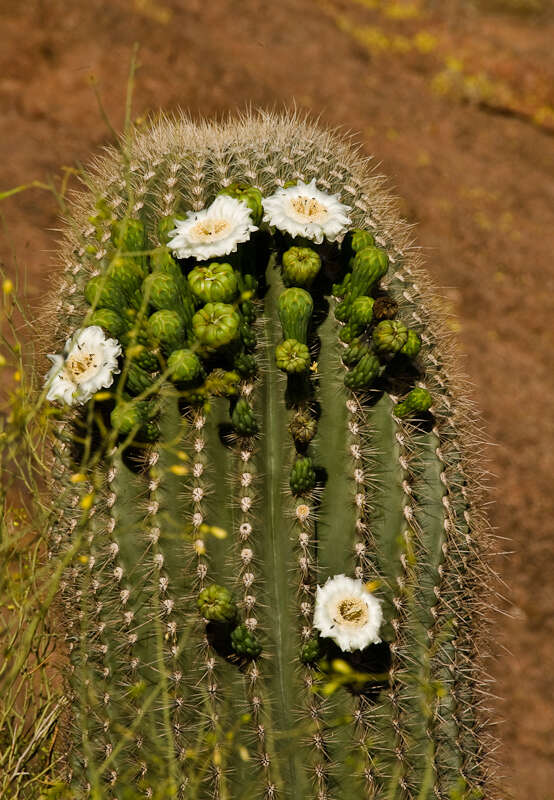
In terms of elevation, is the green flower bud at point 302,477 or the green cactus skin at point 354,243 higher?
the green cactus skin at point 354,243

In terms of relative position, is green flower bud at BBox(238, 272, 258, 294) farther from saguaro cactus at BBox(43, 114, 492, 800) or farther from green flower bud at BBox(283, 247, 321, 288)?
green flower bud at BBox(283, 247, 321, 288)

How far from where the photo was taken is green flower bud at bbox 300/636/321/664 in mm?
2088

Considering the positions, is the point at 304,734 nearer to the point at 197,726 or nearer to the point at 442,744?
the point at 197,726

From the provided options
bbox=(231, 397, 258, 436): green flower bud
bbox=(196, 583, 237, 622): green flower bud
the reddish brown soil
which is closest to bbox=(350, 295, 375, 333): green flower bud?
bbox=(231, 397, 258, 436): green flower bud

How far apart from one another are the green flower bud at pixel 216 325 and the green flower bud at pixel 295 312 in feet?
0.50

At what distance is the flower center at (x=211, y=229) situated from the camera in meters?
2.19

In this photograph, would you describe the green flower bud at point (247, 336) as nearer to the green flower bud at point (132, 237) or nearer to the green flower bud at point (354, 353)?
the green flower bud at point (354, 353)

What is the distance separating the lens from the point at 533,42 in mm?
9156

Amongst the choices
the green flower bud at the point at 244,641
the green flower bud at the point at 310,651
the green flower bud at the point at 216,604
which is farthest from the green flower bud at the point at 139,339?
the green flower bud at the point at 310,651

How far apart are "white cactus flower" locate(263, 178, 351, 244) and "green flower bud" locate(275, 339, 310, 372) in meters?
0.36

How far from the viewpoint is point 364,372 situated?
2230mm

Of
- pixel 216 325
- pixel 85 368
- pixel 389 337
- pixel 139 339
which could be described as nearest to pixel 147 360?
pixel 139 339

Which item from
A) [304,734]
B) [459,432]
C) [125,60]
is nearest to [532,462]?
[459,432]

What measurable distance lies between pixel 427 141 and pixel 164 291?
5.97 metres
